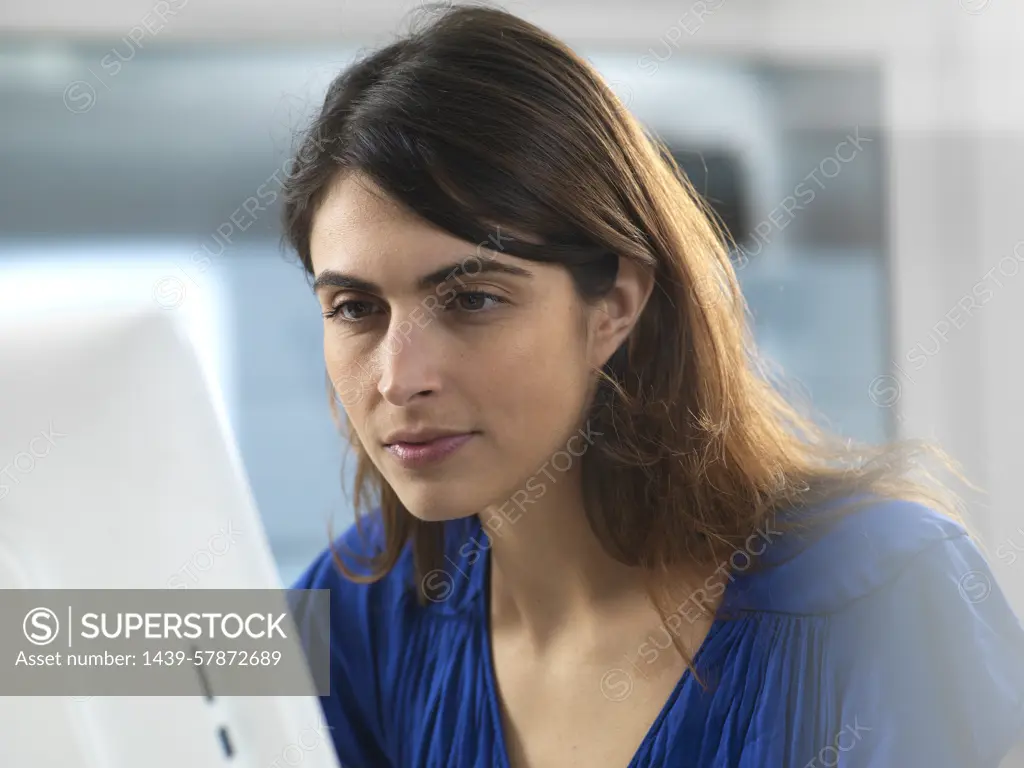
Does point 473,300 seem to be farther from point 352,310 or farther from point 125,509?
point 125,509

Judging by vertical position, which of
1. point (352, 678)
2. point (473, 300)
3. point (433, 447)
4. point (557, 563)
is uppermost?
point (473, 300)

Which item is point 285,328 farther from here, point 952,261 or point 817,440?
point 952,261

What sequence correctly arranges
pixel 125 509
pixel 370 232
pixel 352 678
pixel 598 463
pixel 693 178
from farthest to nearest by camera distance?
pixel 693 178
pixel 352 678
pixel 598 463
pixel 370 232
pixel 125 509

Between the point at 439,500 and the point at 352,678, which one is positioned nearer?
the point at 439,500

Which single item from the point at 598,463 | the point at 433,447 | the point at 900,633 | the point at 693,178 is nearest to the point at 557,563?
the point at 598,463

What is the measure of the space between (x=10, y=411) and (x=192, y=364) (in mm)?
132

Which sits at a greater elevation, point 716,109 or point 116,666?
point 716,109

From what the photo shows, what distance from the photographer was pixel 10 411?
2.42ft

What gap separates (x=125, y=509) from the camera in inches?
29.3

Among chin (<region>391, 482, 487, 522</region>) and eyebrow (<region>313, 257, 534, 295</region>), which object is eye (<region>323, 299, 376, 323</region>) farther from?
chin (<region>391, 482, 487, 522</region>)

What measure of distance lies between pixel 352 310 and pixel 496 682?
1.38 ft

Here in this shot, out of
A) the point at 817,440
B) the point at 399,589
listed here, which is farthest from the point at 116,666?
the point at 817,440

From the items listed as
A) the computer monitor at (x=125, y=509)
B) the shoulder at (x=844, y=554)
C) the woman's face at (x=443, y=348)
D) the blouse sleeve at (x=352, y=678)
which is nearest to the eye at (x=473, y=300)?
the woman's face at (x=443, y=348)

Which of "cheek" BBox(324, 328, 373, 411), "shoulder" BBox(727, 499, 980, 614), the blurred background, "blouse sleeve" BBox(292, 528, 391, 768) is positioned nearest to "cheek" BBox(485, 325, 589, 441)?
"cheek" BBox(324, 328, 373, 411)
